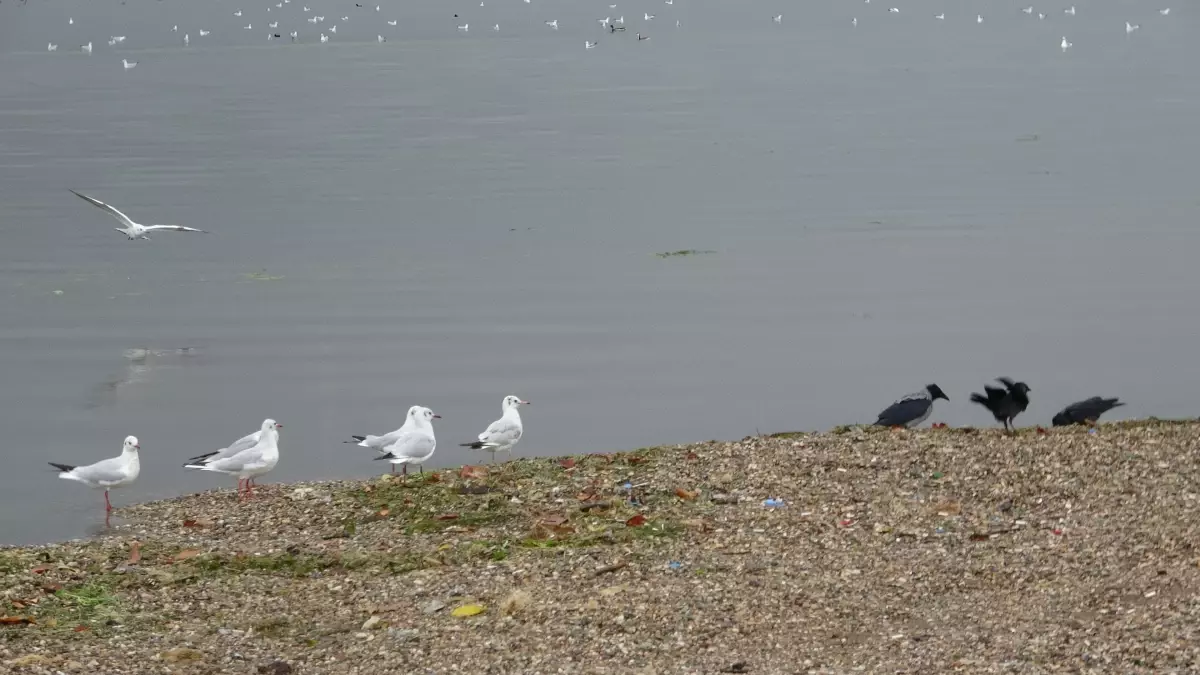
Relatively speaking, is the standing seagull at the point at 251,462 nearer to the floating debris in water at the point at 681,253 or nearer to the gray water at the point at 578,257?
the gray water at the point at 578,257

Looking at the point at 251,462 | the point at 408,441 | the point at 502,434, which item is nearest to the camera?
the point at 251,462

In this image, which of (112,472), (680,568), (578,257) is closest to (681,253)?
(578,257)

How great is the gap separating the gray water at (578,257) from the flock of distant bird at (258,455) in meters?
0.40

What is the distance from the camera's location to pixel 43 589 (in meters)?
9.03

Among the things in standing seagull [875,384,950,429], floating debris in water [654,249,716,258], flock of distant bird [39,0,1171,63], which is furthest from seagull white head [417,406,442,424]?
flock of distant bird [39,0,1171,63]

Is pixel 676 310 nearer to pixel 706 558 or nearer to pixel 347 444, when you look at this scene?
pixel 347 444

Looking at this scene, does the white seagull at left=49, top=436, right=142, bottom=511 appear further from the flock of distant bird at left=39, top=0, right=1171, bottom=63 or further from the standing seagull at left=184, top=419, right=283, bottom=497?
the flock of distant bird at left=39, top=0, right=1171, bottom=63

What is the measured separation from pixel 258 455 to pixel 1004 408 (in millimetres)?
5473

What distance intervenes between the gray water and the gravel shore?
1905 mm

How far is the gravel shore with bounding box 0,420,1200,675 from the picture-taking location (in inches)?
300

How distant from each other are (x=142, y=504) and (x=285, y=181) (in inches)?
656

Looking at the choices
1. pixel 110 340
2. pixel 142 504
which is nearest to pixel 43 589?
pixel 142 504

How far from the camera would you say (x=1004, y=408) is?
12.2 meters

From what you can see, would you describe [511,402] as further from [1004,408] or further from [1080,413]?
[1080,413]
